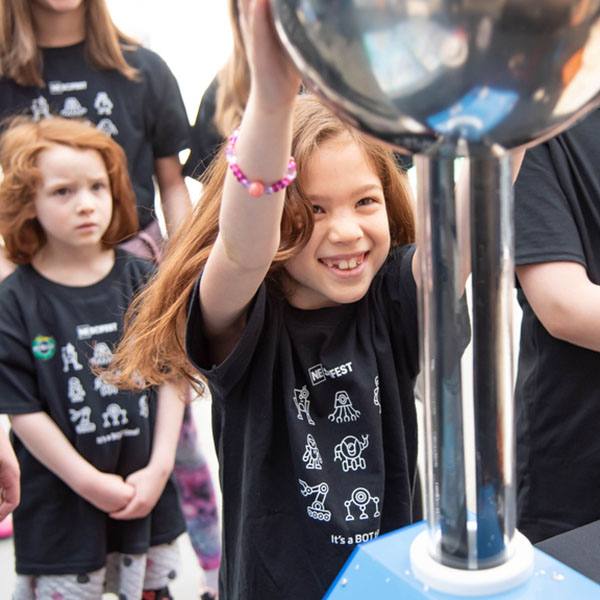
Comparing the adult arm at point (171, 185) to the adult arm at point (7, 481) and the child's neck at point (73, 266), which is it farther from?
the adult arm at point (7, 481)

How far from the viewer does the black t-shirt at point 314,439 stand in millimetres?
896

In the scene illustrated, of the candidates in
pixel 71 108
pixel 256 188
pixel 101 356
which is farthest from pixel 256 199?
pixel 71 108

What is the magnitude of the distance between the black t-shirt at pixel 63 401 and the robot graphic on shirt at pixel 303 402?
0.51 metres

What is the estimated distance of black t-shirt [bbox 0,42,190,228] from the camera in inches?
57.4

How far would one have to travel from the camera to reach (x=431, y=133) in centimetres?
37

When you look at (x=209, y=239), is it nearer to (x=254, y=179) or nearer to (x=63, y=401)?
(x=254, y=179)

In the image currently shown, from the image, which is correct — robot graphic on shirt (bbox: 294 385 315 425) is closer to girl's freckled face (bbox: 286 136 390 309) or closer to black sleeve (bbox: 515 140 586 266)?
girl's freckled face (bbox: 286 136 390 309)

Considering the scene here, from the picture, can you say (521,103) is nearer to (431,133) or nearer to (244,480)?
(431,133)

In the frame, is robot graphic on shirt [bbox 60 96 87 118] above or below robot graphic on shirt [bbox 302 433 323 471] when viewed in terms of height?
above

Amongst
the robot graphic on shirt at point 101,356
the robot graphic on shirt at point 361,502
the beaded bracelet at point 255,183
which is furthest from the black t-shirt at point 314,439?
the robot graphic on shirt at point 101,356

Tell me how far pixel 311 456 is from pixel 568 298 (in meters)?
0.34

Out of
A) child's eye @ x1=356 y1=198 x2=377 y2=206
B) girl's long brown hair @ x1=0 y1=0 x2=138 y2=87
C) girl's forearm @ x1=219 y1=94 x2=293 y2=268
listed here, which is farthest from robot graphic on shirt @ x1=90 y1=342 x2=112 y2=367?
girl's forearm @ x1=219 y1=94 x2=293 y2=268

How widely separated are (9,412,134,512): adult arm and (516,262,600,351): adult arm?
0.78 metres

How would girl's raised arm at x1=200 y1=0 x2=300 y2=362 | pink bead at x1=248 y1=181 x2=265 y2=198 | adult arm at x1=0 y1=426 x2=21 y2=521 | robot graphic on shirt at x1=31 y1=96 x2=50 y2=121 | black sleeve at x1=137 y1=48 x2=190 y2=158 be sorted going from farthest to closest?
black sleeve at x1=137 y1=48 x2=190 y2=158 < robot graphic on shirt at x1=31 y1=96 x2=50 y2=121 < adult arm at x1=0 y1=426 x2=21 y2=521 < pink bead at x1=248 y1=181 x2=265 y2=198 < girl's raised arm at x1=200 y1=0 x2=300 y2=362
